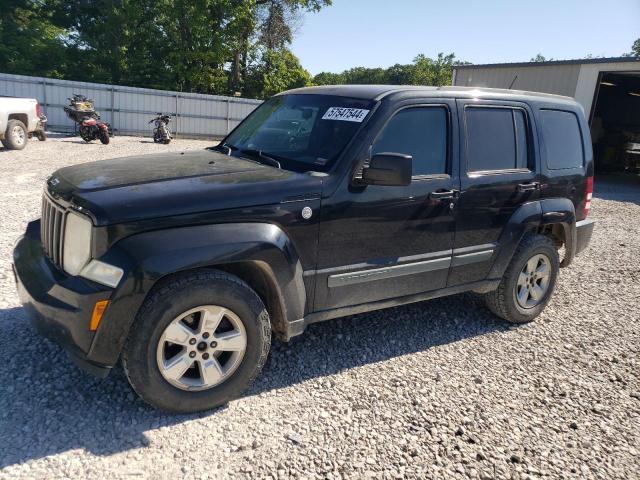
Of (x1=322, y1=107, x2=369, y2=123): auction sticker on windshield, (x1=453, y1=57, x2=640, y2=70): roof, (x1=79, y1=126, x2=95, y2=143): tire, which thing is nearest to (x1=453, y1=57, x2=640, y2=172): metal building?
(x1=453, y1=57, x2=640, y2=70): roof

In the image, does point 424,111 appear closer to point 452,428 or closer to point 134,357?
point 452,428

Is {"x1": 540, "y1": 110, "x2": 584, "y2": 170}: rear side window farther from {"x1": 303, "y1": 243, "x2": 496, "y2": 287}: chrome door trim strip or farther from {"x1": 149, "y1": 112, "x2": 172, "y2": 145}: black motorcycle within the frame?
{"x1": 149, "y1": 112, "x2": 172, "y2": 145}: black motorcycle

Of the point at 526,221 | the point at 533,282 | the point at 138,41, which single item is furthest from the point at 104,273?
the point at 138,41

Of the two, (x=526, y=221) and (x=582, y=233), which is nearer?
(x=526, y=221)

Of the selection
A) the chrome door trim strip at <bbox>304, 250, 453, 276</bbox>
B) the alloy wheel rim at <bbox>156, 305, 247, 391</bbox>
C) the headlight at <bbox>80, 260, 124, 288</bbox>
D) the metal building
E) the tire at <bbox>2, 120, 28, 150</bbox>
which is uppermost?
the metal building

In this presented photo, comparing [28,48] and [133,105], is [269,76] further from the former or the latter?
[28,48]

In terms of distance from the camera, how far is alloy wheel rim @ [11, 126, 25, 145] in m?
12.8

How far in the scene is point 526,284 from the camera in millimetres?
4734

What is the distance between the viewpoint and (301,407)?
321 cm

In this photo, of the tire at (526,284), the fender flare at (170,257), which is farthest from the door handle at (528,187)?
the fender flare at (170,257)

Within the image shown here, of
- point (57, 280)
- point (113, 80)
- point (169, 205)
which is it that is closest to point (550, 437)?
point (169, 205)

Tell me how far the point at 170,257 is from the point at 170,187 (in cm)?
50

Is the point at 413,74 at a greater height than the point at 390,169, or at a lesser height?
greater

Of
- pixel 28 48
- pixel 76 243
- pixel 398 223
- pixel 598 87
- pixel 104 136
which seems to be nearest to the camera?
pixel 76 243
